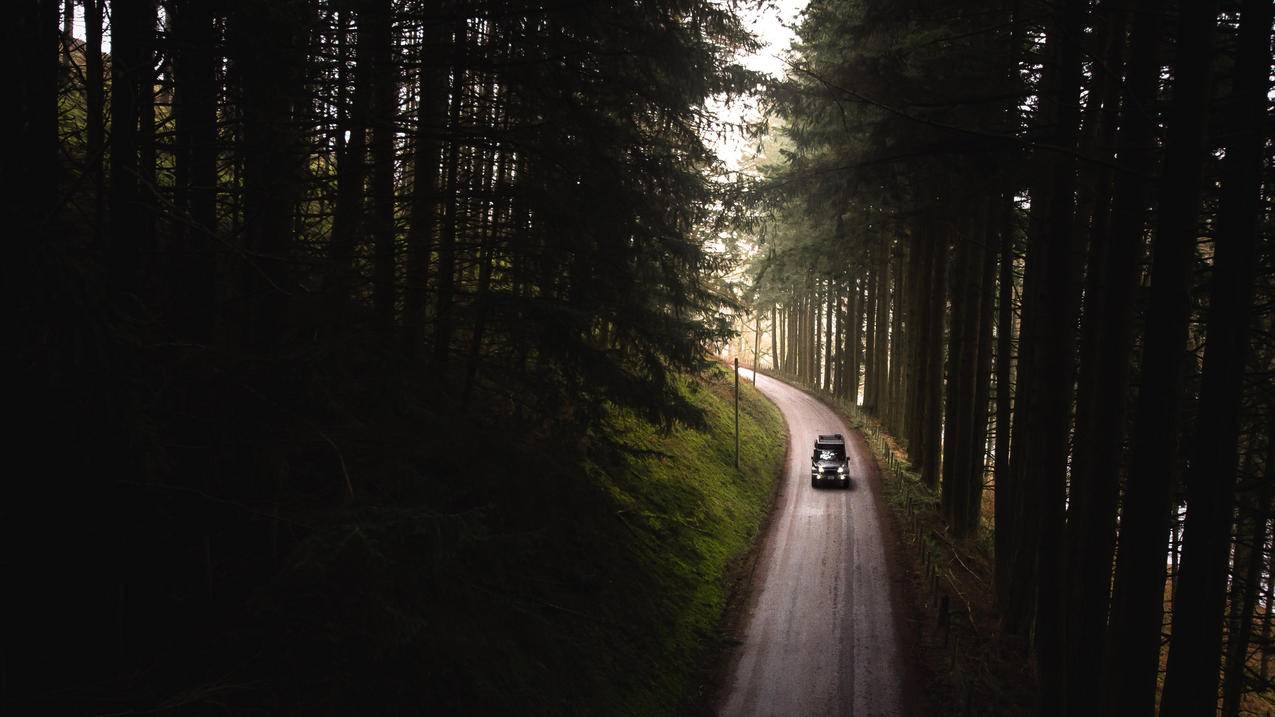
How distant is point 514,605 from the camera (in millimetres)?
5992

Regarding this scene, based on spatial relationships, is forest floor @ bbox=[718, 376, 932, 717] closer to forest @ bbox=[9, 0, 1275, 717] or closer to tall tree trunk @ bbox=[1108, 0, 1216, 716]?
forest @ bbox=[9, 0, 1275, 717]

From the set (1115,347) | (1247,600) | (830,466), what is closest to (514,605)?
(1115,347)

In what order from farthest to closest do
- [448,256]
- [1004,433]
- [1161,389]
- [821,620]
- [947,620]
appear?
[1004,433] → [821,620] → [947,620] → [448,256] → [1161,389]

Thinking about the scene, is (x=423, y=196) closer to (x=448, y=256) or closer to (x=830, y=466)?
(x=448, y=256)

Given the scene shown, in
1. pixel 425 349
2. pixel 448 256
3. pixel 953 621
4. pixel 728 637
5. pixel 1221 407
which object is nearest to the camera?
pixel 1221 407

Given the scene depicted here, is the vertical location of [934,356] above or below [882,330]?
below

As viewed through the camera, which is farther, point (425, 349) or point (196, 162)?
point (425, 349)

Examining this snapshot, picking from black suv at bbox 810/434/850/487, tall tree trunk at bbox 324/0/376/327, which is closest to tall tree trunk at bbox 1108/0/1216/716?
tall tree trunk at bbox 324/0/376/327

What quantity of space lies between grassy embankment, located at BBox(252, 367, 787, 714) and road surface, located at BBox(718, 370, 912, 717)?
3.45 ft

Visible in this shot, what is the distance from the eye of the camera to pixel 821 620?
629 inches

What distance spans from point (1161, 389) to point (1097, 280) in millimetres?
5235

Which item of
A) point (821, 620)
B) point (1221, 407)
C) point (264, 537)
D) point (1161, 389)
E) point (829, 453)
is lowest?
point (821, 620)

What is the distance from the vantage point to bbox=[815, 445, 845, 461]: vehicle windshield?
27.5 meters

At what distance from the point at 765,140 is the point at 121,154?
164 feet
